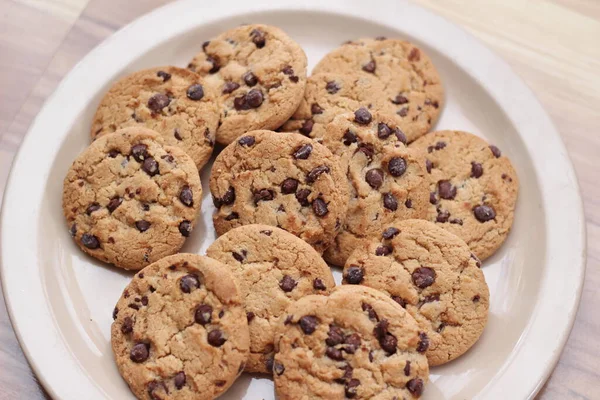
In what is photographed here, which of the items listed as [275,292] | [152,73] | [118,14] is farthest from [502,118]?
[118,14]

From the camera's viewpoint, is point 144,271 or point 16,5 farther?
point 16,5

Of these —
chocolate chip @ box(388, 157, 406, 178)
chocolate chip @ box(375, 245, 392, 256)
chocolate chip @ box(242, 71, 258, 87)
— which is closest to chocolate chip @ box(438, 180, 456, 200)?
chocolate chip @ box(388, 157, 406, 178)

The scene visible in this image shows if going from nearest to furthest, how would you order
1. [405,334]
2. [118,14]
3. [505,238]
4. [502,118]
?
[405,334]
[505,238]
[502,118]
[118,14]

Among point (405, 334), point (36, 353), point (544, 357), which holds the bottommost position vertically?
point (36, 353)

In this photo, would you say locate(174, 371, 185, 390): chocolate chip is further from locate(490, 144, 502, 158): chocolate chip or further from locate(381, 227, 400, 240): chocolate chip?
locate(490, 144, 502, 158): chocolate chip

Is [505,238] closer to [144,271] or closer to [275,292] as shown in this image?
[275,292]

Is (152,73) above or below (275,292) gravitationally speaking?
above

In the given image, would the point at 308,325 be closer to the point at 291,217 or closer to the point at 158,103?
the point at 291,217
